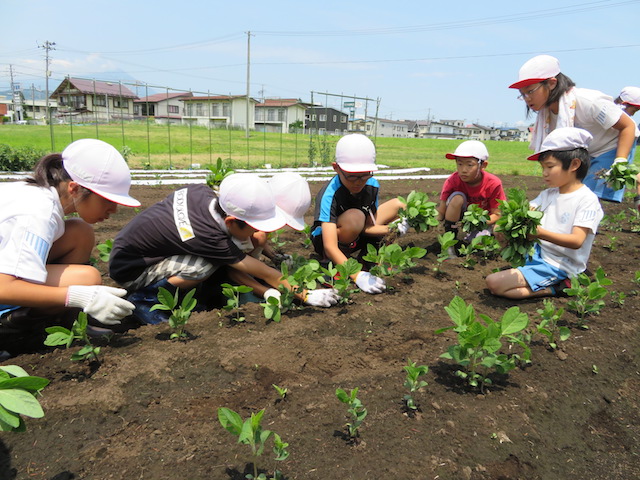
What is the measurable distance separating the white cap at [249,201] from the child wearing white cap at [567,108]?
2.20 m

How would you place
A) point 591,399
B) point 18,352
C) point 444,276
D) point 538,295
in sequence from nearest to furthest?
point 591,399 → point 18,352 → point 538,295 → point 444,276

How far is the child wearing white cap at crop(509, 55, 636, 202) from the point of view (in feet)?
11.0

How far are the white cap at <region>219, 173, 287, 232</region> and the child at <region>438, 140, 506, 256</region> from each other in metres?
1.97

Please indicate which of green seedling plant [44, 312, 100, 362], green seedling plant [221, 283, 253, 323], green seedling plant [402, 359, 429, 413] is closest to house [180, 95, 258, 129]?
green seedling plant [221, 283, 253, 323]

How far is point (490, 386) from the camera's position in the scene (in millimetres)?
2016

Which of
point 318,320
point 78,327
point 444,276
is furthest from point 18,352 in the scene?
point 444,276

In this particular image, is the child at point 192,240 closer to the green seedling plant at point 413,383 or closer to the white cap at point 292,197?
the white cap at point 292,197

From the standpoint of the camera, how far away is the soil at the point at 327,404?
157 centimetres

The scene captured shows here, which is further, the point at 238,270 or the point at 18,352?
the point at 238,270

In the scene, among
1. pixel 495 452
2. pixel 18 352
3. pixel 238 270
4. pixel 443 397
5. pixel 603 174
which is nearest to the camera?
pixel 495 452

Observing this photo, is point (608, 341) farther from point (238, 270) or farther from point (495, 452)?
point (238, 270)

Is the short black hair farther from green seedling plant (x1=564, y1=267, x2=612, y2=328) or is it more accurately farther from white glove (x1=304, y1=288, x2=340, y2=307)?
white glove (x1=304, y1=288, x2=340, y2=307)

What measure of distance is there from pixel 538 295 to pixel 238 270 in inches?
79.8

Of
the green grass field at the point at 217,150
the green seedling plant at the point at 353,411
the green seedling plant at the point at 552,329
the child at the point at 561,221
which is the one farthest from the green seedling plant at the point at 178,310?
the green grass field at the point at 217,150
